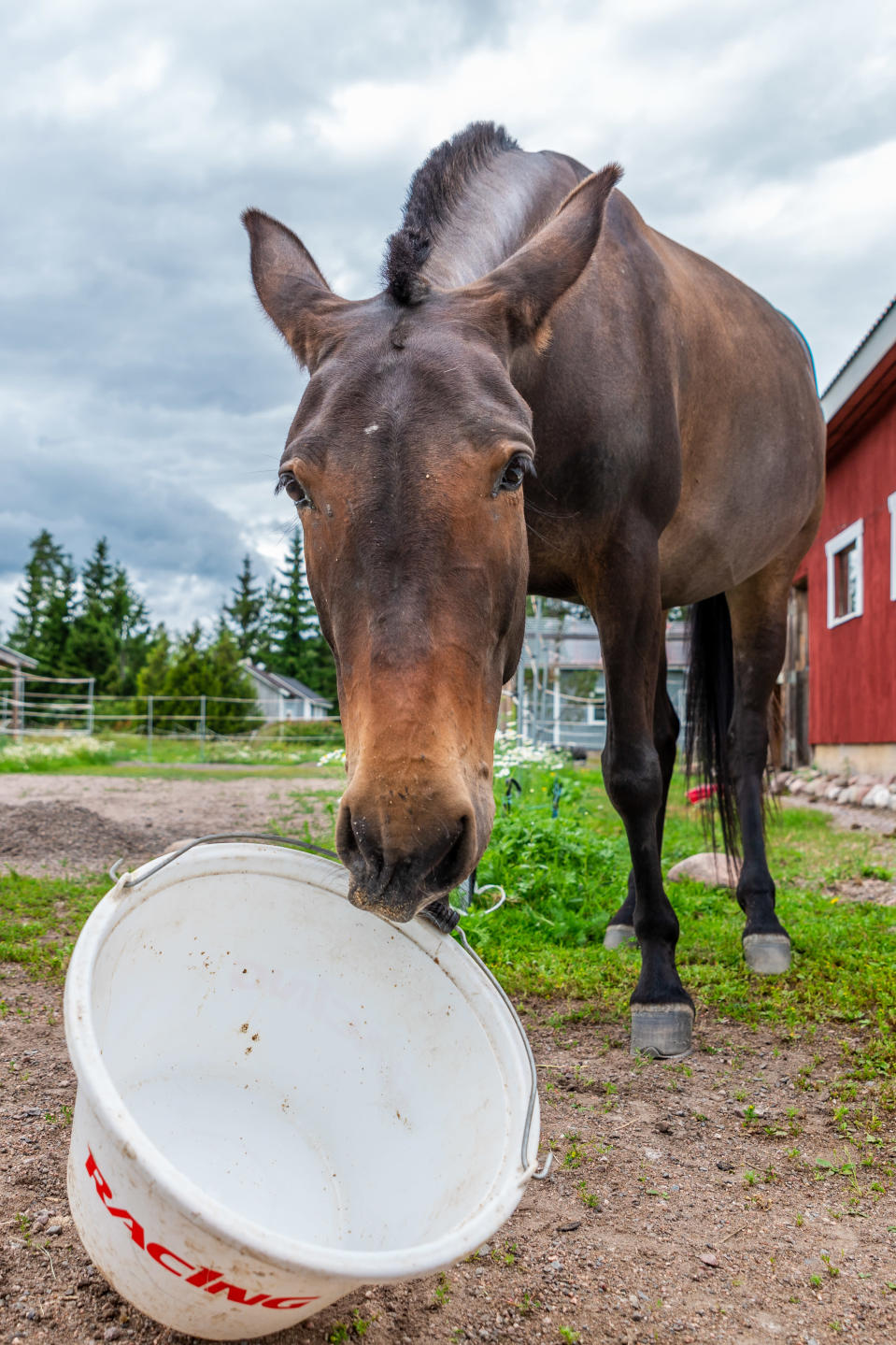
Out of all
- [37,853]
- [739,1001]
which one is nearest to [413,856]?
[739,1001]

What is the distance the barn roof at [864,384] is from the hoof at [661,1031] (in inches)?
316

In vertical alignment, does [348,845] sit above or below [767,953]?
above

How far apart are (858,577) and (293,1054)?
11290 millimetres

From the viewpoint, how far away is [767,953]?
3.67 m

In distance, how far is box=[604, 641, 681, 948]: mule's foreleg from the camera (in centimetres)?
396

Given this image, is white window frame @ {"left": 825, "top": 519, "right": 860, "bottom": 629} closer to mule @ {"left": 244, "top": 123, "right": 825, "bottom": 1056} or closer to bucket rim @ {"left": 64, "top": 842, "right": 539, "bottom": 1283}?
mule @ {"left": 244, "top": 123, "right": 825, "bottom": 1056}

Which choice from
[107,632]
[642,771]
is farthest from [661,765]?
[107,632]

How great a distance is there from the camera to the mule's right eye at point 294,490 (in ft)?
6.43

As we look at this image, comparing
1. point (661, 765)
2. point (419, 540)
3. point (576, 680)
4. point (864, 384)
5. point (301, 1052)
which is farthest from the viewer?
point (576, 680)

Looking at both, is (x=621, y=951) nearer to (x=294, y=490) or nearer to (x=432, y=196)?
(x=294, y=490)

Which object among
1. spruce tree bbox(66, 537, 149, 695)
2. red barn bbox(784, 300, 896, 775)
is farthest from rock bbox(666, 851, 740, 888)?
spruce tree bbox(66, 537, 149, 695)

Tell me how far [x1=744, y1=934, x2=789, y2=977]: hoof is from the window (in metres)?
8.84

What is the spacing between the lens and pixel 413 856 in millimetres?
1473

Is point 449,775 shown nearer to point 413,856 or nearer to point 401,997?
point 413,856
